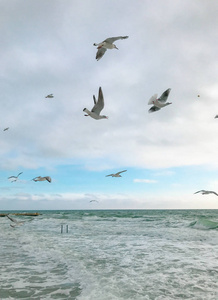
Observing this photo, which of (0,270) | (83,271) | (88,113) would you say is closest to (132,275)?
(83,271)

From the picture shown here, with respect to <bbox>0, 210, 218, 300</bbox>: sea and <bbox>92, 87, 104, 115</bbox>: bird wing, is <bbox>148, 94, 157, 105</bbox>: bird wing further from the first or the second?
<bbox>0, 210, 218, 300</bbox>: sea

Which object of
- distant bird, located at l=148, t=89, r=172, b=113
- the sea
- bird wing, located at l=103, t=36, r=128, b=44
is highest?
bird wing, located at l=103, t=36, r=128, b=44

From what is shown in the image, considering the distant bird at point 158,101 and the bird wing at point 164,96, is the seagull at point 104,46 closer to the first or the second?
the distant bird at point 158,101

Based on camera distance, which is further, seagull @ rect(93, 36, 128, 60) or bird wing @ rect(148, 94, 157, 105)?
bird wing @ rect(148, 94, 157, 105)

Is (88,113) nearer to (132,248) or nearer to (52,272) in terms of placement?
(52,272)

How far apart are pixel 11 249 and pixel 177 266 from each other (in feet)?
30.3

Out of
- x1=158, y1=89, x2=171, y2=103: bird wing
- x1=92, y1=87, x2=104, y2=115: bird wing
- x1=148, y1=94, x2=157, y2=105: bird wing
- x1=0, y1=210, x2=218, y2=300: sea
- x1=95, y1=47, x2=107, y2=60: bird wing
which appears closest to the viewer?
x1=0, y1=210, x2=218, y2=300: sea

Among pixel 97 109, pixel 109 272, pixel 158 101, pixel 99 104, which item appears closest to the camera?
pixel 99 104

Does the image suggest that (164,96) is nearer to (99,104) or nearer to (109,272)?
(99,104)

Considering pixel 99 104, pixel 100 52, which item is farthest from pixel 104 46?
pixel 99 104

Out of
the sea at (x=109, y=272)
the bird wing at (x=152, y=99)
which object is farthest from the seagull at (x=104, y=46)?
the sea at (x=109, y=272)

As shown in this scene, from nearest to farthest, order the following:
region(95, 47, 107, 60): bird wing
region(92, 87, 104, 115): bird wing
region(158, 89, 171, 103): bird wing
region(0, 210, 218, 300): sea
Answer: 1. region(0, 210, 218, 300): sea
2. region(92, 87, 104, 115): bird wing
3. region(95, 47, 107, 60): bird wing
4. region(158, 89, 171, 103): bird wing

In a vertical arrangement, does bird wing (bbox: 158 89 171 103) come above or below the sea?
above

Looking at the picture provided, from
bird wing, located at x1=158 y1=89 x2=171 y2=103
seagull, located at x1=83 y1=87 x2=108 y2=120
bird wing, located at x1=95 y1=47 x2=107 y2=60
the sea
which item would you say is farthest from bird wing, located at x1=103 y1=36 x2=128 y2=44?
the sea
